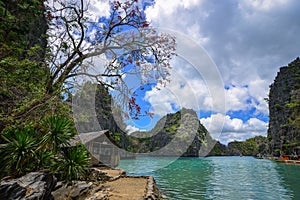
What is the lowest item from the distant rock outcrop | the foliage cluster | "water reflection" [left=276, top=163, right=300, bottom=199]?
"water reflection" [left=276, top=163, right=300, bottom=199]

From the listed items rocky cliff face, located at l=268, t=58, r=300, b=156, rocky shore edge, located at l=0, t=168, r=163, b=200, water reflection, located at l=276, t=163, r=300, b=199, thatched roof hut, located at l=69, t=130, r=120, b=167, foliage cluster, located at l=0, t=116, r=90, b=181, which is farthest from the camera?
rocky cliff face, located at l=268, t=58, r=300, b=156

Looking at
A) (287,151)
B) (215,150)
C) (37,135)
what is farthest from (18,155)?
(215,150)

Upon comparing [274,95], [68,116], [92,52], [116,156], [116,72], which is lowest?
[116,156]

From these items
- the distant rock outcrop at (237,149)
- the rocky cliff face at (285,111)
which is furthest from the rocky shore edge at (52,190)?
the distant rock outcrop at (237,149)

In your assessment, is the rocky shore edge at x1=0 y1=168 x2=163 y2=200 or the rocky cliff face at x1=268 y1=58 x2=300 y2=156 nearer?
the rocky shore edge at x1=0 y1=168 x2=163 y2=200

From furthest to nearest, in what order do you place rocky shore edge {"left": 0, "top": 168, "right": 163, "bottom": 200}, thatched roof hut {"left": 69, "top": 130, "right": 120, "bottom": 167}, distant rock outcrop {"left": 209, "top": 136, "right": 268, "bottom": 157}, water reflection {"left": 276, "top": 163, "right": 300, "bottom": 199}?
distant rock outcrop {"left": 209, "top": 136, "right": 268, "bottom": 157} → thatched roof hut {"left": 69, "top": 130, "right": 120, "bottom": 167} → water reflection {"left": 276, "top": 163, "right": 300, "bottom": 199} → rocky shore edge {"left": 0, "top": 168, "right": 163, "bottom": 200}

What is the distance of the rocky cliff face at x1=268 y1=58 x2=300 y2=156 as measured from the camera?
151 feet

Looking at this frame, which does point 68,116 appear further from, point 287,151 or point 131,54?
point 287,151

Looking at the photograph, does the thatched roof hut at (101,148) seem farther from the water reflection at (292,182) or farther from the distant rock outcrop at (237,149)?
the distant rock outcrop at (237,149)

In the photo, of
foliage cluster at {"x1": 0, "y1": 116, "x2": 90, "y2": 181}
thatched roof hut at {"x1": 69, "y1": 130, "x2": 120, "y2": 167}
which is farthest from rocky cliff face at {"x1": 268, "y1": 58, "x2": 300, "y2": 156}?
foliage cluster at {"x1": 0, "y1": 116, "x2": 90, "y2": 181}

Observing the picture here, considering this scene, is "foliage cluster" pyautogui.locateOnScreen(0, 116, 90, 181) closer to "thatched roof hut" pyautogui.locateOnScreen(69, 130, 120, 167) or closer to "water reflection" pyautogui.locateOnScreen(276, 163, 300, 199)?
"thatched roof hut" pyautogui.locateOnScreen(69, 130, 120, 167)

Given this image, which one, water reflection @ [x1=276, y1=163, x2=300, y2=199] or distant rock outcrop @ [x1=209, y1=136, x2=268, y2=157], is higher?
distant rock outcrop @ [x1=209, y1=136, x2=268, y2=157]

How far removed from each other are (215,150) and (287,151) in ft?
198

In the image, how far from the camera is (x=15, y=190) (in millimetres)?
5906
